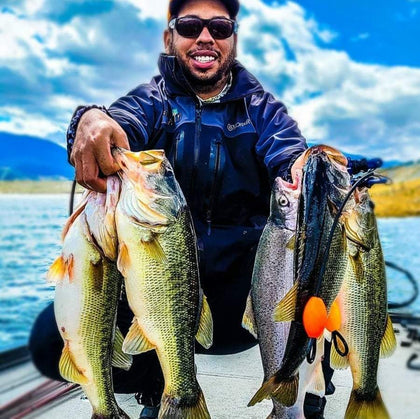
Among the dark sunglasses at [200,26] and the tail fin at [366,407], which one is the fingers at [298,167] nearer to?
the tail fin at [366,407]

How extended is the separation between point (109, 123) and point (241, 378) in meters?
2.87

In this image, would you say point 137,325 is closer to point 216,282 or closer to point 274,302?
point 274,302

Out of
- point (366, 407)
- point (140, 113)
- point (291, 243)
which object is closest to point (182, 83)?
point (140, 113)

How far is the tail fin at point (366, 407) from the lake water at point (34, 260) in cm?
74

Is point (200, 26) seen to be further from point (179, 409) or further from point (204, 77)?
point (179, 409)

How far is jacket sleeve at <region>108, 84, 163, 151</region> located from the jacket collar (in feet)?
0.38

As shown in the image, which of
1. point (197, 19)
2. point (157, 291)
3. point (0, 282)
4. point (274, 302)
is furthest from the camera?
point (0, 282)

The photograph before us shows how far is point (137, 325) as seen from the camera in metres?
2.17

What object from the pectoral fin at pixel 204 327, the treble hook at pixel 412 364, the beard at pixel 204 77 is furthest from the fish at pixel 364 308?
the treble hook at pixel 412 364

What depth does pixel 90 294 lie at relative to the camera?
7.25 feet

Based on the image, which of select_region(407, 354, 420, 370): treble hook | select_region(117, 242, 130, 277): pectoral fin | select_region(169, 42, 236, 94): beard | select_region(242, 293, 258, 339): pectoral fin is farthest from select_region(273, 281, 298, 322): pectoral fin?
select_region(407, 354, 420, 370): treble hook

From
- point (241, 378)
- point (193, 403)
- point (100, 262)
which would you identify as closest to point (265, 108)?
point (100, 262)

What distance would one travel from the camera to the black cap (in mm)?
3451

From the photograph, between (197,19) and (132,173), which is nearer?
(132,173)
